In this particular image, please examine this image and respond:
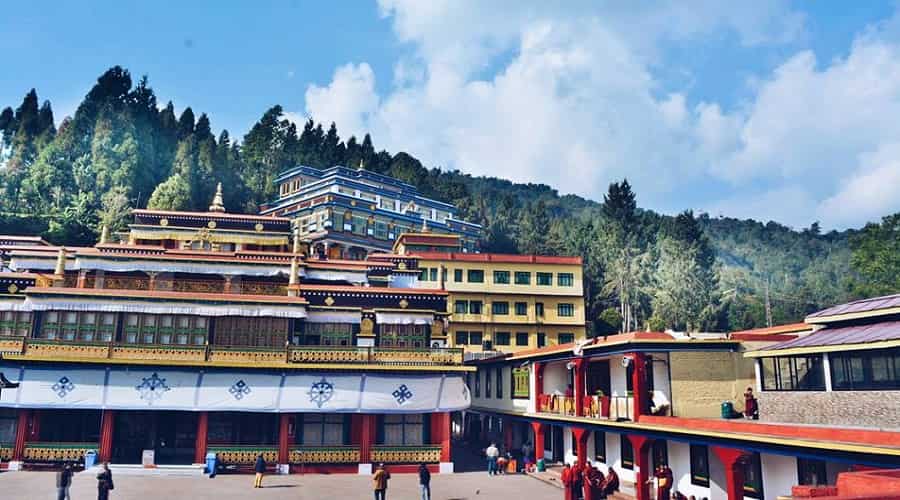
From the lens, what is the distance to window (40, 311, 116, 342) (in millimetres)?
31672

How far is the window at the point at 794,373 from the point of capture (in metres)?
20.0

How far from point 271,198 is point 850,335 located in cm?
8363

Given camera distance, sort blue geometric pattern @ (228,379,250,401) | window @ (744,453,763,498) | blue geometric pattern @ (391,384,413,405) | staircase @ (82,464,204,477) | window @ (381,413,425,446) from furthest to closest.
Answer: window @ (381,413,425,446) → blue geometric pattern @ (391,384,413,405) → blue geometric pattern @ (228,379,250,401) → staircase @ (82,464,204,477) → window @ (744,453,763,498)

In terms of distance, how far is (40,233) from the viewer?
65.1m

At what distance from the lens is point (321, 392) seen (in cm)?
3148

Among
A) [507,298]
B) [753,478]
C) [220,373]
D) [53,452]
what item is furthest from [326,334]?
[507,298]

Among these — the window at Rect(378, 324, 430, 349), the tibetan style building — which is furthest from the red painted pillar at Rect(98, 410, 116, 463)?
the window at Rect(378, 324, 430, 349)

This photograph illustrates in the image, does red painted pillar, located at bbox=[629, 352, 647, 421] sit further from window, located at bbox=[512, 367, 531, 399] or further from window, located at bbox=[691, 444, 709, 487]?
window, located at bbox=[512, 367, 531, 399]

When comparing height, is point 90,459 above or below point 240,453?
below

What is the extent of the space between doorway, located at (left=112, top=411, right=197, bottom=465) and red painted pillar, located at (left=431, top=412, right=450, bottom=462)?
11574 mm

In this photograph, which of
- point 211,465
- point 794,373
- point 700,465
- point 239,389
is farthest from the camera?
point 239,389

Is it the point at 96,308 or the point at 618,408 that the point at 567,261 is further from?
the point at 96,308

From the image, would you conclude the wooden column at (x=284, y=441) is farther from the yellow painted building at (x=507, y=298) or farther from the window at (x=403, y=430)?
the yellow painted building at (x=507, y=298)

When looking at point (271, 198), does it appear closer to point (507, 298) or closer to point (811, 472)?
point (507, 298)
